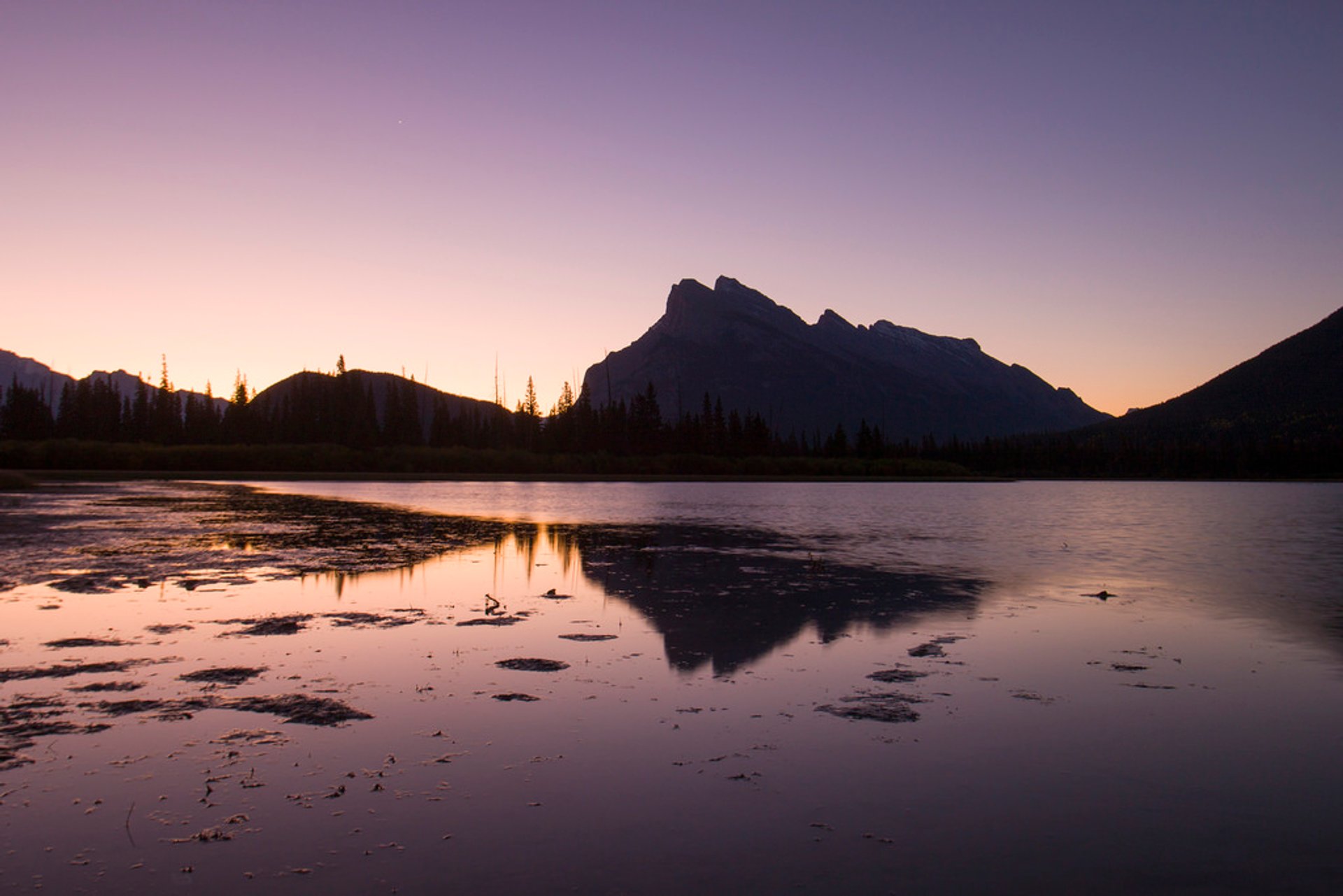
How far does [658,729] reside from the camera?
8422 mm

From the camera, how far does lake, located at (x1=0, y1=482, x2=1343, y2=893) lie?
A: 221 inches

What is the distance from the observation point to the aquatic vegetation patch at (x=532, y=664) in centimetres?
1075

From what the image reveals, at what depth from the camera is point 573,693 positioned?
31.7 ft

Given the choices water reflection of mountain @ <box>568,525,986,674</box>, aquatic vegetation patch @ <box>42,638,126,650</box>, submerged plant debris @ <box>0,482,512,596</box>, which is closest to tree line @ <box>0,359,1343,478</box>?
submerged plant debris @ <box>0,482,512,596</box>

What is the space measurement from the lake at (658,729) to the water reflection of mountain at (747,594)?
5.5 inches

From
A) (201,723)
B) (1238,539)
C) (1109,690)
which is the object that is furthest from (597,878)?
(1238,539)

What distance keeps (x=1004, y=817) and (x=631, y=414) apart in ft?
Answer: 496

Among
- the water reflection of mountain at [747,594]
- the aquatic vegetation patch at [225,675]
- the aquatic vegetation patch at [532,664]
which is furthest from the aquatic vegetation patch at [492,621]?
the aquatic vegetation patch at [225,675]

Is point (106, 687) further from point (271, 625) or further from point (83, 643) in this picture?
point (271, 625)

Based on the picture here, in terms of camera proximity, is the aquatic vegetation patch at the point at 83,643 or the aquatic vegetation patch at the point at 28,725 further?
the aquatic vegetation patch at the point at 83,643

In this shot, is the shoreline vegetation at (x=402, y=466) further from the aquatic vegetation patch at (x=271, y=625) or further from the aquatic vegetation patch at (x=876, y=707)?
the aquatic vegetation patch at (x=876, y=707)

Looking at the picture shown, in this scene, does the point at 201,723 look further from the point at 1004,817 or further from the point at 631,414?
the point at 631,414

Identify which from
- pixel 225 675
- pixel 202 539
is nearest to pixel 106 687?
pixel 225 675

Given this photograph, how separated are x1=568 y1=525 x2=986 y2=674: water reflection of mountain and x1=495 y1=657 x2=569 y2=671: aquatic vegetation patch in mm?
1603
